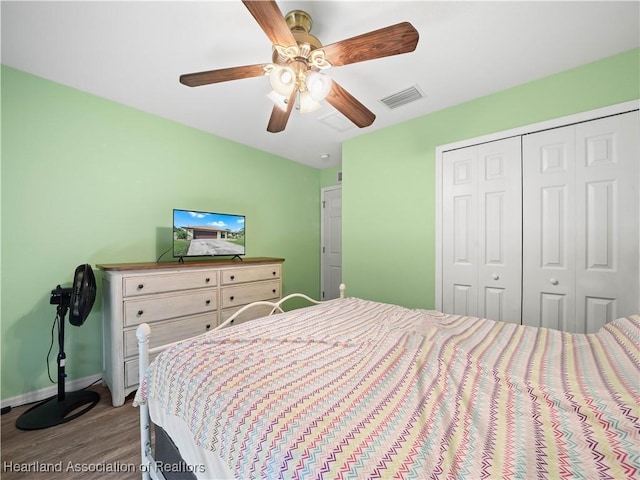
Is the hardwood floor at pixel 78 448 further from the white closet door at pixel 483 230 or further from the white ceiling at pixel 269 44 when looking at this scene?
the white closet door at pixel 483 230

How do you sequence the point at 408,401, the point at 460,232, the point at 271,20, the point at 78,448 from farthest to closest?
the point at 460,232 → the point at 78,448 → the point at 271,20 → the point at 408,401

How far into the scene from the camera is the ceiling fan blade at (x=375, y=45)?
44.9 inches

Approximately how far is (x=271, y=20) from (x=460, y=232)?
221cm

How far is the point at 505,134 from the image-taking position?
86.2 inches

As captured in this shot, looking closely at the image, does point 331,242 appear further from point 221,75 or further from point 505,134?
point 221,75

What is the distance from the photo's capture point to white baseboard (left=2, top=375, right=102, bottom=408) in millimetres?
1912

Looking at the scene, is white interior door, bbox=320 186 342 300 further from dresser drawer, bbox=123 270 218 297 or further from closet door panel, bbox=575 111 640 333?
closet door panel, bbox=575 111 640 333

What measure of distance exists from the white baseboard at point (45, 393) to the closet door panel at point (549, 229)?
3755 millimetres

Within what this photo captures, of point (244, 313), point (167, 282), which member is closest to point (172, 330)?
point (167, 282)

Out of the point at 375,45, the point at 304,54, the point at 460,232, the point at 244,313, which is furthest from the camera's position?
the point at 244,313

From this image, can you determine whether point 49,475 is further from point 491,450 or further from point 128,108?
point 128,108

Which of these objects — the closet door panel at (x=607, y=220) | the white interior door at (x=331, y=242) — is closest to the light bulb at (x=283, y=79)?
the closet door panel at (x=607, y=220)

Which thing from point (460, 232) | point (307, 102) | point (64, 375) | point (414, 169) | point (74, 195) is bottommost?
point (64, 375)

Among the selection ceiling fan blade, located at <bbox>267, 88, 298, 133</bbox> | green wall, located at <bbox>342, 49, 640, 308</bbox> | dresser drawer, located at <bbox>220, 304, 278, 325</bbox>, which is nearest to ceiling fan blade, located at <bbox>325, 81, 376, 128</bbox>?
ceiling fan blade, located at <bbox>267, 88, 298, 133</bbox>
